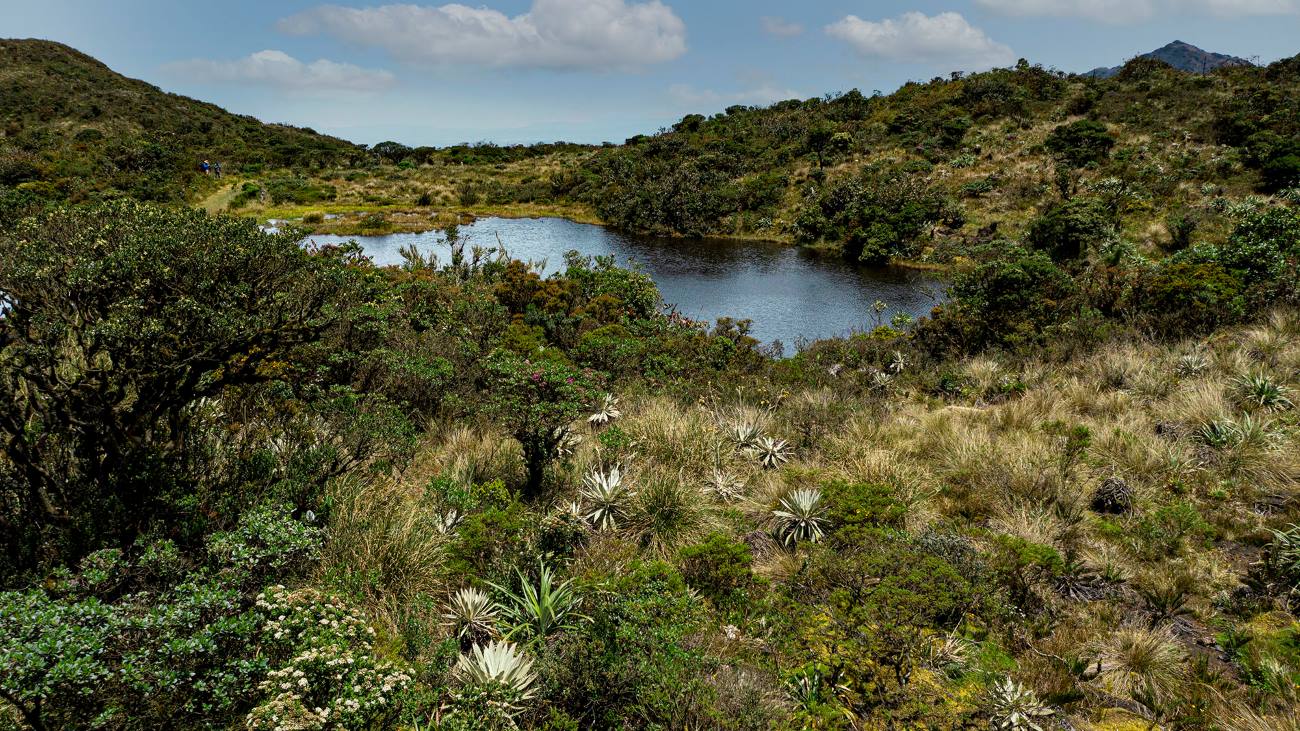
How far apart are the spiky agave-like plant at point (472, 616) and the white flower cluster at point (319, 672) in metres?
0.93

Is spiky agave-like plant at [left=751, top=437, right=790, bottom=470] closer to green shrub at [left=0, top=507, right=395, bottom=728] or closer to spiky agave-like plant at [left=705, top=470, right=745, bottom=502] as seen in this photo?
spiky agave-like plant at [left=705, top=470, right=745, bottom=502]

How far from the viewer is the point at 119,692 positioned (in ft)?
10.7

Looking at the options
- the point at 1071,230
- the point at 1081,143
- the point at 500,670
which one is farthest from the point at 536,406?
the point at 1081,143

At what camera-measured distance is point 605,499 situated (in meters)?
6.48

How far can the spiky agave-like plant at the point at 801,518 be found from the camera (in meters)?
6.05

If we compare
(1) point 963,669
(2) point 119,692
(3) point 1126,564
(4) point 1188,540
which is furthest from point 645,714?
(4) point 1188,540

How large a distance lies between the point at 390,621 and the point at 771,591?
120 inches

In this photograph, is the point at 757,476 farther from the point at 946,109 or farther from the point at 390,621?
the point at 946,109

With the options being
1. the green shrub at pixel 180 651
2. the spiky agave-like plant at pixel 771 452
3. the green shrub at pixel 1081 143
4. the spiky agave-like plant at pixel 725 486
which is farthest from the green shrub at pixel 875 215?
the green shrub at pixel 180 651

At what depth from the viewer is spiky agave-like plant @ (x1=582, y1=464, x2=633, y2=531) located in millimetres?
6390

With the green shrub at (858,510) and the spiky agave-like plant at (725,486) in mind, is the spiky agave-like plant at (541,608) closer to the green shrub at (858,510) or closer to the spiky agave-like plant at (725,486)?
the green shrub at (858,510)

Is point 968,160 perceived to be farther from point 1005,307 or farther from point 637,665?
point 637,665

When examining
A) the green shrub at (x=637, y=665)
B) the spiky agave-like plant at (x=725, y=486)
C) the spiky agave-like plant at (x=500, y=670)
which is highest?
the green shrub at (x=637, y=665)

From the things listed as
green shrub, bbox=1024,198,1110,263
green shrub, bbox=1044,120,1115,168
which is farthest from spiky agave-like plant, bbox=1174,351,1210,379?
green shrub, bbox=1044,120,1115,168
